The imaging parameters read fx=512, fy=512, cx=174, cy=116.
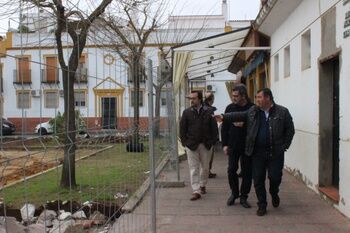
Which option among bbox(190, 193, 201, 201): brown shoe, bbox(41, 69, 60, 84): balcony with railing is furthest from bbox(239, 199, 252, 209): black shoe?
bbox(41, 69, 60, 84): balcony with railing

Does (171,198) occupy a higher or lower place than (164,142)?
lower

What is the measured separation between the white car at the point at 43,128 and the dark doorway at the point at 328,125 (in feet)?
18.9

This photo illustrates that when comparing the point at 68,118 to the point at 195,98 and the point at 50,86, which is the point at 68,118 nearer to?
the point at 50,86

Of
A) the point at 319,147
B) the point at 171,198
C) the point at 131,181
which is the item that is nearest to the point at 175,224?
the point at 131,181

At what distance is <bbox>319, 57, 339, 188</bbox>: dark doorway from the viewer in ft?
26.4

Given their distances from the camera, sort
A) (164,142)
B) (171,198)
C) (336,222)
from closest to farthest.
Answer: (336,222), (171,198), (164,142)

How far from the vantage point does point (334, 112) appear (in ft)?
26.3

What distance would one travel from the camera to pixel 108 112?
4680mm

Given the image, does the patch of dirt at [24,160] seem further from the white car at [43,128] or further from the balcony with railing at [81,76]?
the balcony with railing at [81,76]

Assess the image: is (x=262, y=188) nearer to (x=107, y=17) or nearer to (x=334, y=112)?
(x=334, y=112)

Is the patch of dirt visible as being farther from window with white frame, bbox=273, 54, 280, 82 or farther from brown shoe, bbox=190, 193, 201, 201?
window with white frame, bbox=273, 54, 280, 82

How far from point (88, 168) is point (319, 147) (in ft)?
14.8

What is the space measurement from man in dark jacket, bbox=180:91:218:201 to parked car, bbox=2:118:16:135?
6034 millimetres

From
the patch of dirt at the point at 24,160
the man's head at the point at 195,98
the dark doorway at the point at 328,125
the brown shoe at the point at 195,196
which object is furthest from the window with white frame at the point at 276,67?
the patch of dirt at the point at 24,160
